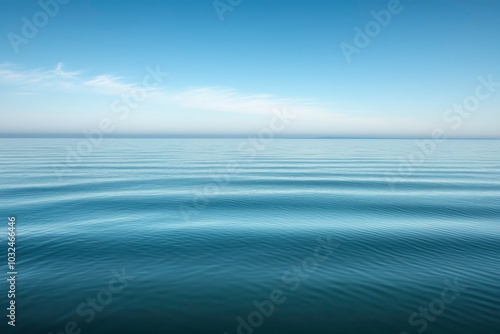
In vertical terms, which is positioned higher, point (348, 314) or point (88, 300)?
point (348, 314)

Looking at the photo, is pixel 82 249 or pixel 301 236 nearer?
pixel 82 249

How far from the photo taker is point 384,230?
20922mm

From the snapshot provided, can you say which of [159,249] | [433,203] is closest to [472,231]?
[433,203]

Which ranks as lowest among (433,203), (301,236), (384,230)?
(301,236)

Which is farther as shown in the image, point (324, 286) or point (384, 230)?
point (384, 230)

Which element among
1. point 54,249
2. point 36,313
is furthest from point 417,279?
point 54,249

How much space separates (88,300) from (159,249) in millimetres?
5594

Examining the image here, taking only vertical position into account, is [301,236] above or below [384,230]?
below

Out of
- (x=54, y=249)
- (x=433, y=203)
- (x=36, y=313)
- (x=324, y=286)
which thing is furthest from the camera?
(x=433, y=203)

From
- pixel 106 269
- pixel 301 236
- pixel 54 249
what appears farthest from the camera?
pixel 301 236

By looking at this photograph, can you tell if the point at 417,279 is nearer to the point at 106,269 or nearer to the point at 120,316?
the point at 120,316

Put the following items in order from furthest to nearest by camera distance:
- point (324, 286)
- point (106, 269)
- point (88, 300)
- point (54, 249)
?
point (54, 249), point (106, 269), point (324, 286), point (88, 300)

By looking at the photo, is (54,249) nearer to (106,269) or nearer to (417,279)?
(106,269)

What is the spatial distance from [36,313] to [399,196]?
33.0 metres
